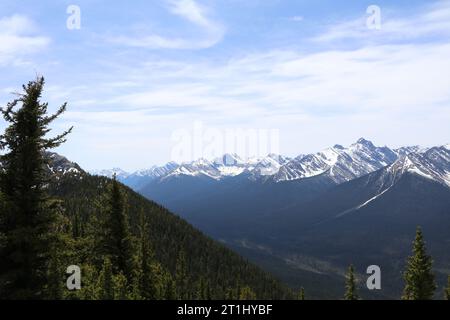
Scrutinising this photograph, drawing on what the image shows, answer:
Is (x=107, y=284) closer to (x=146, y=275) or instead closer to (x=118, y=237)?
(x=118, y=237)

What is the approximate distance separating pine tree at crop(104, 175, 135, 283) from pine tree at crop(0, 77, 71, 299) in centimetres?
1523

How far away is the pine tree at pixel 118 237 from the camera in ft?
129

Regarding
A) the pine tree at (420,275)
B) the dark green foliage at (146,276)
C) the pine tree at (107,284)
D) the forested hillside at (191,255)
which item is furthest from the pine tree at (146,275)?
the forested hillside at (191,255)

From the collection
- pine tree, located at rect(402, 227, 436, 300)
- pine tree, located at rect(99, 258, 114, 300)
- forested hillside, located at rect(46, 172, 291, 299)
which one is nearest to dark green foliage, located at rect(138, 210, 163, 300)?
pine tree, located at rect(99, 258, 114, 300)

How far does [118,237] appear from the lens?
3953cm

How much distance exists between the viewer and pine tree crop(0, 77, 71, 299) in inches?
910

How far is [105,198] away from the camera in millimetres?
40125

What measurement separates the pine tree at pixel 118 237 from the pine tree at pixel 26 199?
Answer: 15230 millimetres

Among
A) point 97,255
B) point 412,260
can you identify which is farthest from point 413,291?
point 97,255

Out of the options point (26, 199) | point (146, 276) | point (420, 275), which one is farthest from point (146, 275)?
point (420, 275)

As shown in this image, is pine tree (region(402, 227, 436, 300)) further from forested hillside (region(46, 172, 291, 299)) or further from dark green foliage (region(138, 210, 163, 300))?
forested hillside (region(46, 172, 291, 299))

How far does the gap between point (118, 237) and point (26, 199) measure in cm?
1673
